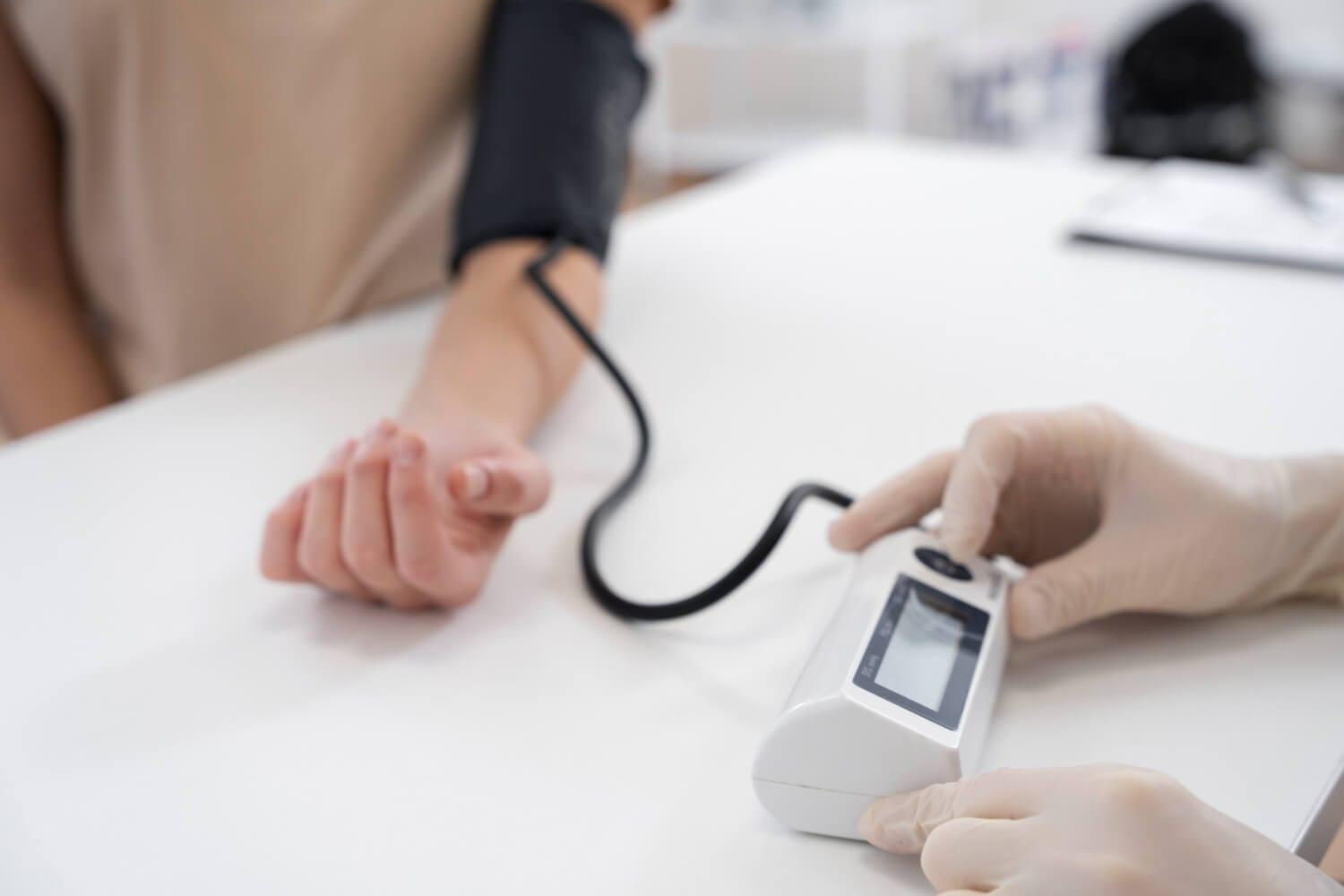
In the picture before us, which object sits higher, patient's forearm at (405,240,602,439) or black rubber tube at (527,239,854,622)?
patient's forearm at (405,240,602,439)

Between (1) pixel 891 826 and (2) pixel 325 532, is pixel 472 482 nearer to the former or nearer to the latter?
(2) pixel 325 532

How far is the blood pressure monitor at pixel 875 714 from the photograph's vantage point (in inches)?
11.9

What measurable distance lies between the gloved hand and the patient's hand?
0.14 m

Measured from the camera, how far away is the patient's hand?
396 mm

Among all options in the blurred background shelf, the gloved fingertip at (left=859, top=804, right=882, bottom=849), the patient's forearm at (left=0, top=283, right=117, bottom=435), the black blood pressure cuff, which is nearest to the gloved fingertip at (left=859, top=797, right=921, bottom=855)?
the gloved fingertip at (left=859, top=804, right=882, bottom=849)

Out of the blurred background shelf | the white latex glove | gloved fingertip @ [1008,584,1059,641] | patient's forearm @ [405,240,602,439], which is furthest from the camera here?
the blurred background shelf

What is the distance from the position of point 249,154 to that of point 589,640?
0.47 meters

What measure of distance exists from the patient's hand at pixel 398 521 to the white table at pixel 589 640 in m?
0.02

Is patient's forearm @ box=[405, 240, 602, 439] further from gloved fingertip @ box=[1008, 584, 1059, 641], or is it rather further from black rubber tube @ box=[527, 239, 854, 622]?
gloved fingertip @ box=[1008, 584, 1059, 641]

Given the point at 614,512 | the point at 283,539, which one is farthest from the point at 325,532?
the point at 614,512

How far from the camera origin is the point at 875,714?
300 mm

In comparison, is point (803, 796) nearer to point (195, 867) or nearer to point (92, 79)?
point (195, 867)

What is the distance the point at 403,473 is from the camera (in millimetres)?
396

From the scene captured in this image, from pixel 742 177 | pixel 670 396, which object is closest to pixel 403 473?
pixel 670 396
